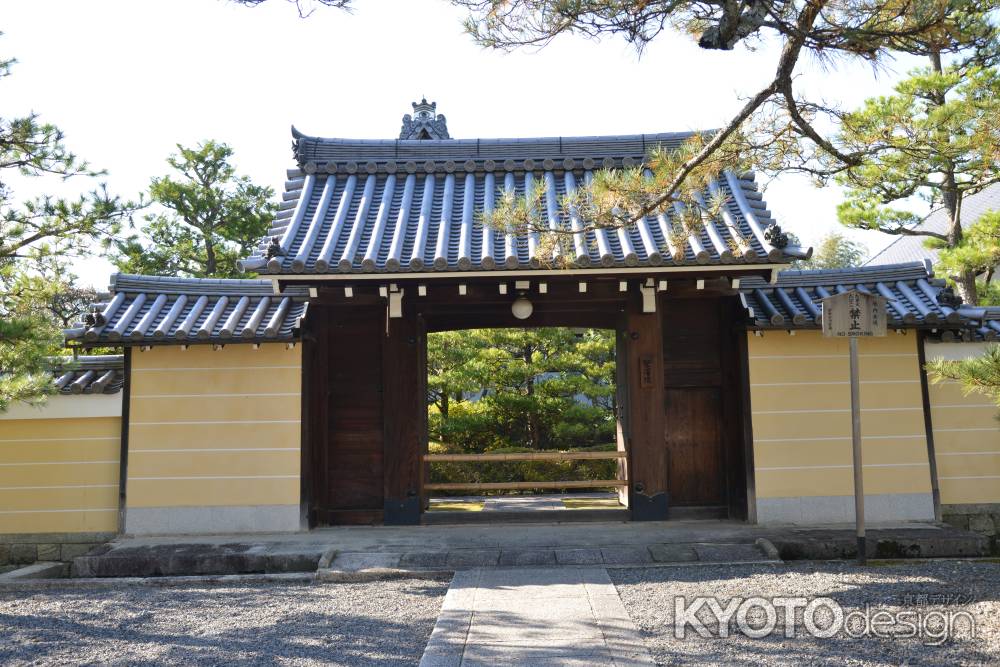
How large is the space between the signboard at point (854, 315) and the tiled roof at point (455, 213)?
65 cm

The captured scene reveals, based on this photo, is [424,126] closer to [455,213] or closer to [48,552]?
[455,213]

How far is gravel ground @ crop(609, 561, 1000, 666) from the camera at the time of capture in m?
3.85

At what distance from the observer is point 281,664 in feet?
12.8

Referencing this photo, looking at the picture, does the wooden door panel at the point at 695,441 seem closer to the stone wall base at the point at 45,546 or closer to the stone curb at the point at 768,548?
the stone curb at the point at 768,548

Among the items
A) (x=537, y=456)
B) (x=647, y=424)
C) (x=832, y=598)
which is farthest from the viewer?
(x=537, y=456)

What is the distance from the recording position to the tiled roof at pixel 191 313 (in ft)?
23.8

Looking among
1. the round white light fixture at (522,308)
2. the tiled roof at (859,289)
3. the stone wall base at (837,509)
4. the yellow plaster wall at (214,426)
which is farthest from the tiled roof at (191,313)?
the stone wall base at (837,509)

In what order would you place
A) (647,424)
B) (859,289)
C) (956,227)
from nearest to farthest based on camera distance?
(647,424)
(859,289)
(956,227)

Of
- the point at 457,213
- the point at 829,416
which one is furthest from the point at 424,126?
the point at 829,416

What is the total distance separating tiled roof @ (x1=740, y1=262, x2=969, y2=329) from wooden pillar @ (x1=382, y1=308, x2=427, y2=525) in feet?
11.6

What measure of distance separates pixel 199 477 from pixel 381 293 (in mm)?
2623

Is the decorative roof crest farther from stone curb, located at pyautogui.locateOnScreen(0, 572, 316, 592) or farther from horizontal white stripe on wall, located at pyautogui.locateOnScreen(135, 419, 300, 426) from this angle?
stone curb, located at pyautogui.locateOnScreen(0, 572, 316, 592)

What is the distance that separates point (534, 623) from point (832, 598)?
79.4 inches

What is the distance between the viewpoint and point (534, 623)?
448 cm
